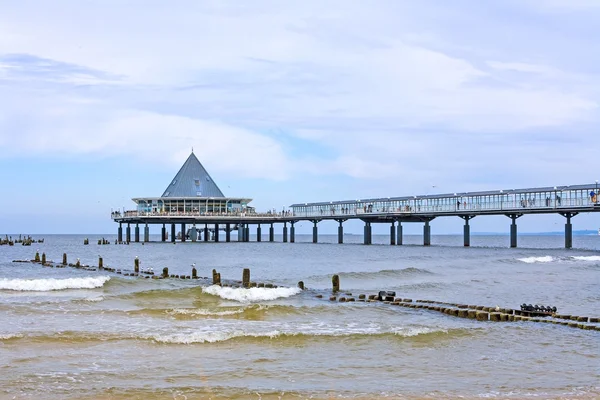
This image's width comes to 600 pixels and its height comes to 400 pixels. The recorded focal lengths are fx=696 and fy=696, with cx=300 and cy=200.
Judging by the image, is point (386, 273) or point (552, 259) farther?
point (552, 259)

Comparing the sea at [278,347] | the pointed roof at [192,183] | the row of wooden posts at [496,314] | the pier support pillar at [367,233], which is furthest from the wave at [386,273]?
the pointed roof at [192,183]

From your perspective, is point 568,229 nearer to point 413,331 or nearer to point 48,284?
point 48,284

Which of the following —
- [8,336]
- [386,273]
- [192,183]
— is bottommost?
[386,273]

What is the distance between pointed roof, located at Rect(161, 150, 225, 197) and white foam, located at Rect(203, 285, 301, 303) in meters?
80.4

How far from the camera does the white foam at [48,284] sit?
32188mm

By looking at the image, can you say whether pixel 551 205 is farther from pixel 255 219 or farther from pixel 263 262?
pixel 255 219

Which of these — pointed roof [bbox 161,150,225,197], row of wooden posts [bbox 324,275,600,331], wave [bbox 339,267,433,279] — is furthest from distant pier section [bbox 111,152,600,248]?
row of wooden posts [bbox 324,275,600,331]

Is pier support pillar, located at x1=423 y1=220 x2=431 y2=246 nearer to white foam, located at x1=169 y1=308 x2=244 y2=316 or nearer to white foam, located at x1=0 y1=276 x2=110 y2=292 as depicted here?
white foam, located at x1=0 y1=276 x2=110 y2=292

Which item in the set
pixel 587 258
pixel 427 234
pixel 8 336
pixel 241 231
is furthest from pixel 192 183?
pixel 8 336

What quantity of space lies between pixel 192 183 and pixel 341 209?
26.4 metres

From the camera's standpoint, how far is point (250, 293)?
2942 cm

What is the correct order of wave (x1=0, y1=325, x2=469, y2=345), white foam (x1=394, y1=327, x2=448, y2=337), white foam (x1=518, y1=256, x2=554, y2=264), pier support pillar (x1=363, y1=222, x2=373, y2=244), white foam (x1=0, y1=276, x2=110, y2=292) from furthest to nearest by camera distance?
1. pier support pillar (x1=363, y1=222, x2=373, y2=244)
2. white foam (x1=518, y1=256, x2=554, y2=264)
3. white foam (x1=0, y1=276, x2=110, y2=292)
4. white foam (x1=394, y1=327, x2=448, y2=337)
5. wave (x1=0, y1=325, x2=469, y2=345)

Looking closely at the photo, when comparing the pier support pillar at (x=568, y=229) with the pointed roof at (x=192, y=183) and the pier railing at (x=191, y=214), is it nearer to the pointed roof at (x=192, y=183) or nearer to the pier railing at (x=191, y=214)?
the pier railing at (x=191, y=214)

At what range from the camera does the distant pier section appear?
229ft
